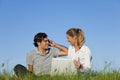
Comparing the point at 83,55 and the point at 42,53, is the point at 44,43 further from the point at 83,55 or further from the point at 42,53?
the point at 83,55

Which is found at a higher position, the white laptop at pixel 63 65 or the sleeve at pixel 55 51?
the sleeve at pixel 55 51

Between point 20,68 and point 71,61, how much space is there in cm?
170

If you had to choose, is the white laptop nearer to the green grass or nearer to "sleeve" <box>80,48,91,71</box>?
the green grass

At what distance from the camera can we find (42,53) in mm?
9055

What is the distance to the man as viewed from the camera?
895 centimetres

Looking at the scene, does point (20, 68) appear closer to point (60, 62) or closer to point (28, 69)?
point (28, 69)

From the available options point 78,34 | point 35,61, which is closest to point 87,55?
point 78,34

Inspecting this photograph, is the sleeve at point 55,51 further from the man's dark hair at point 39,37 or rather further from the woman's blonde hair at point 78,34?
the woman's blonde hair at point 78,34

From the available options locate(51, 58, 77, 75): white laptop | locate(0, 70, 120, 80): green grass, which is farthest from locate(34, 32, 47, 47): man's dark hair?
locate(0, 70, 120, 80): green grass

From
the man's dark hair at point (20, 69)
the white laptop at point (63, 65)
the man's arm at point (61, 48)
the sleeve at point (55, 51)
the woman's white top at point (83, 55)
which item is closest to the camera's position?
the white laptop at point (63, 65)

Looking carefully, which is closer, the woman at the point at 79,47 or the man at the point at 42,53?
the woman at the point at 79,47

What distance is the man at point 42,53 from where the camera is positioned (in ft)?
29.3

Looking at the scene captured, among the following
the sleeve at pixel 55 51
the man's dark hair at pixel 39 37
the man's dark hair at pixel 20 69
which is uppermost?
the man's dark hair at pixel 39 37

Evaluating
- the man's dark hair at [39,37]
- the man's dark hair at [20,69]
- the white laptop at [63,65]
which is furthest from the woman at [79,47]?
the man's dark hair at [20,69]
